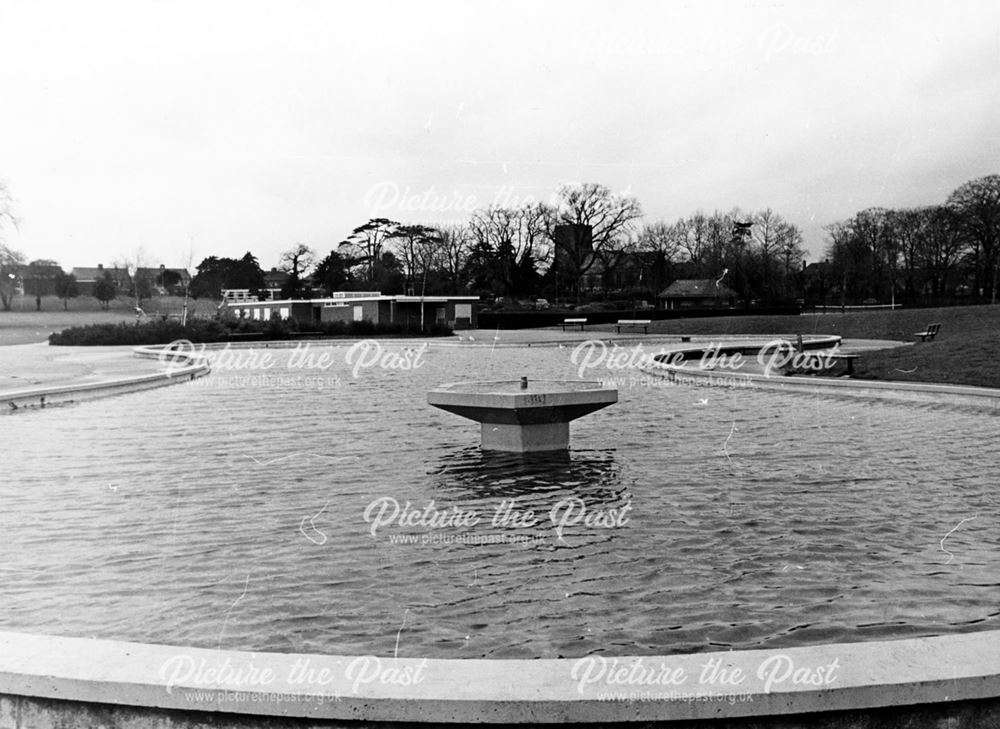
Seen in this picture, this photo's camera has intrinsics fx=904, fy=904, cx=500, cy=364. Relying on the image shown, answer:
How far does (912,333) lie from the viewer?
142ft

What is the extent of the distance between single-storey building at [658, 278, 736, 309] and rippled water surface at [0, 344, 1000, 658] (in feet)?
243

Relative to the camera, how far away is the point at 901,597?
6531 millimetres

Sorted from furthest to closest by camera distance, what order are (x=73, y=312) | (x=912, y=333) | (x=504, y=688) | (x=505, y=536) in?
1. (x=73, y=312)
2. (x=912, y=333)
3. (x=505, y=536)
4. (x=504, y=688)

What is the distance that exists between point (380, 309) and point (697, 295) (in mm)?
35284

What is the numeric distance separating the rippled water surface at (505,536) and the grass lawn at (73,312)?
174 feet

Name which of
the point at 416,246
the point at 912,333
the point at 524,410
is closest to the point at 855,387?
the point at 524,410

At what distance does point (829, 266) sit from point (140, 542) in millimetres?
101143

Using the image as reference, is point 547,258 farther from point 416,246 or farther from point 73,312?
point 73,312

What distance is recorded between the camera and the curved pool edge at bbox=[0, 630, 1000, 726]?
12.2ft

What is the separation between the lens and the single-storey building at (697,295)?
8806 cm

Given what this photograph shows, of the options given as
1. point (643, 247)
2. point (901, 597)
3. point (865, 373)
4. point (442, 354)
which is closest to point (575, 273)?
point (643, 247)

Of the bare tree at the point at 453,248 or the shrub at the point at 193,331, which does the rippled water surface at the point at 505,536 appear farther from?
the bare tree at the point at 453,248

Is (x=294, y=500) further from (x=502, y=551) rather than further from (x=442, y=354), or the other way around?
(x=442, y=354)

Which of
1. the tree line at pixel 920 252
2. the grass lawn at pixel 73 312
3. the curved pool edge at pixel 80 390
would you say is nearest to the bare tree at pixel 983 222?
the tree line at pixel 920 252
